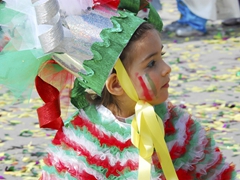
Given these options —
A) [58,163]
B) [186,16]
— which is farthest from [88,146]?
[186,16]

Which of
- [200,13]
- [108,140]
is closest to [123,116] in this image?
[108,140]

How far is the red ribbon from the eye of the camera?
8.60ft

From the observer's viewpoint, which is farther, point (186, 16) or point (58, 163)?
point (186, 16)

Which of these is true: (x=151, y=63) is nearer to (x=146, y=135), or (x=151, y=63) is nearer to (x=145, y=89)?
(x=145, y=89)

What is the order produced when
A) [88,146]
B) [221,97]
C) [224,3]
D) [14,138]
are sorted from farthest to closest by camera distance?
1. [224,3]
2. [221,97]
3. [14,138]
4. [88,146]

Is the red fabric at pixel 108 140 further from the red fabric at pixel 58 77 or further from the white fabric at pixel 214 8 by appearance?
the white fabric at pixel 214 8

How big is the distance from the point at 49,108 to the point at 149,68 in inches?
19.6

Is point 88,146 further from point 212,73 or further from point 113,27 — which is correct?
point 212,73

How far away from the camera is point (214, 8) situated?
786 centimetres

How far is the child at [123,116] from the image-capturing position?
2416 millimetres

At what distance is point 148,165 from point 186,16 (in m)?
5.82

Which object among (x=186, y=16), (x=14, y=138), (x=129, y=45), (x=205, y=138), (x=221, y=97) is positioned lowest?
(x=186, y=16)

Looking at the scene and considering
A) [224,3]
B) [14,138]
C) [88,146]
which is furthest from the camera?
[224,3]

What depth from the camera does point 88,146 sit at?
256cm
